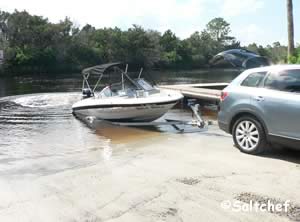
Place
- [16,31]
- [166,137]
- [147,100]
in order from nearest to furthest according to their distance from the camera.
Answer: [166,137]
[147,100]
[16,31]

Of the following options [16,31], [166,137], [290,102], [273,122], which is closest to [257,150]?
[273,122]

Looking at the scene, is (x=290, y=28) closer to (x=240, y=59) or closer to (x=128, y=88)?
(x=128, y=88)

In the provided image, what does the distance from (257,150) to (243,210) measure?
2.94 m

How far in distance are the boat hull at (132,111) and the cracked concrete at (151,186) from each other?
4.84 meters

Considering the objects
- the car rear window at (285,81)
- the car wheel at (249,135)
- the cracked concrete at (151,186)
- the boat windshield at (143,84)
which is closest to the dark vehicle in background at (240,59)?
the cracked concrete at (151,186)

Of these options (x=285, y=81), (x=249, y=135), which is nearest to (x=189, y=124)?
(x=249, y=135)

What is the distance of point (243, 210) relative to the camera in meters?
4.87

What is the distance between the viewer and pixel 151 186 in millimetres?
5996

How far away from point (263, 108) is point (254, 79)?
67cm

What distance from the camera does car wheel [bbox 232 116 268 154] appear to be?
755 centimetres

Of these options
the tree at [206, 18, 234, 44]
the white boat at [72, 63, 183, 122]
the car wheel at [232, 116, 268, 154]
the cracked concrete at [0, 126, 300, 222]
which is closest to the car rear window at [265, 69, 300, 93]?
the car wheel at [232, 116, 268, 154]

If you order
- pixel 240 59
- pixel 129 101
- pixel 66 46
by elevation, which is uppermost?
pixel 66 46

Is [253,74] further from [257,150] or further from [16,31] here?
[16,31]

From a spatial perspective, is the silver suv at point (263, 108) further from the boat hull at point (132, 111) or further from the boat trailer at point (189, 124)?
the boat hull at point (132, 111)
